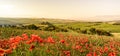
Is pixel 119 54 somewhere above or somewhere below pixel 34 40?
below

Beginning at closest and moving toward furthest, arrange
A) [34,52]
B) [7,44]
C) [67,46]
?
[34,52] < [7,44] < [67,46]

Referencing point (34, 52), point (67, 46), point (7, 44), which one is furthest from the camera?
point (67, 46)

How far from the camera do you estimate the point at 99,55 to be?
8031 mm

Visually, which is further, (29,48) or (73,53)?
(73,53)

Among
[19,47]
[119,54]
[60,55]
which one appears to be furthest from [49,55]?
[119,54]

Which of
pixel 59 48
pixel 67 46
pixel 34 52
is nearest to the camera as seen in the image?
pixel 34 52

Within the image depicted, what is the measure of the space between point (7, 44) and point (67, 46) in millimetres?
1876

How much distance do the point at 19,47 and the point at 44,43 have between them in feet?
4.55

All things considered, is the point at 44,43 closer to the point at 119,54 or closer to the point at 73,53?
the point at 73,53

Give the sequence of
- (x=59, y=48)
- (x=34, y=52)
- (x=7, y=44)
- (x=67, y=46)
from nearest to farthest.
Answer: (x=34, y=52)
(x=7, y=44)
(x=59, y=48)
(x=67, y=46)

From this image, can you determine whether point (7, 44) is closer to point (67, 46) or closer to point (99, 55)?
point (67, 46)

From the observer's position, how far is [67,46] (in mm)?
8453

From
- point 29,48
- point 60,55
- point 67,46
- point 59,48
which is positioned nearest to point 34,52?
point 29,48

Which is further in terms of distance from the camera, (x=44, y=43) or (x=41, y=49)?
(x=44, y=43)
